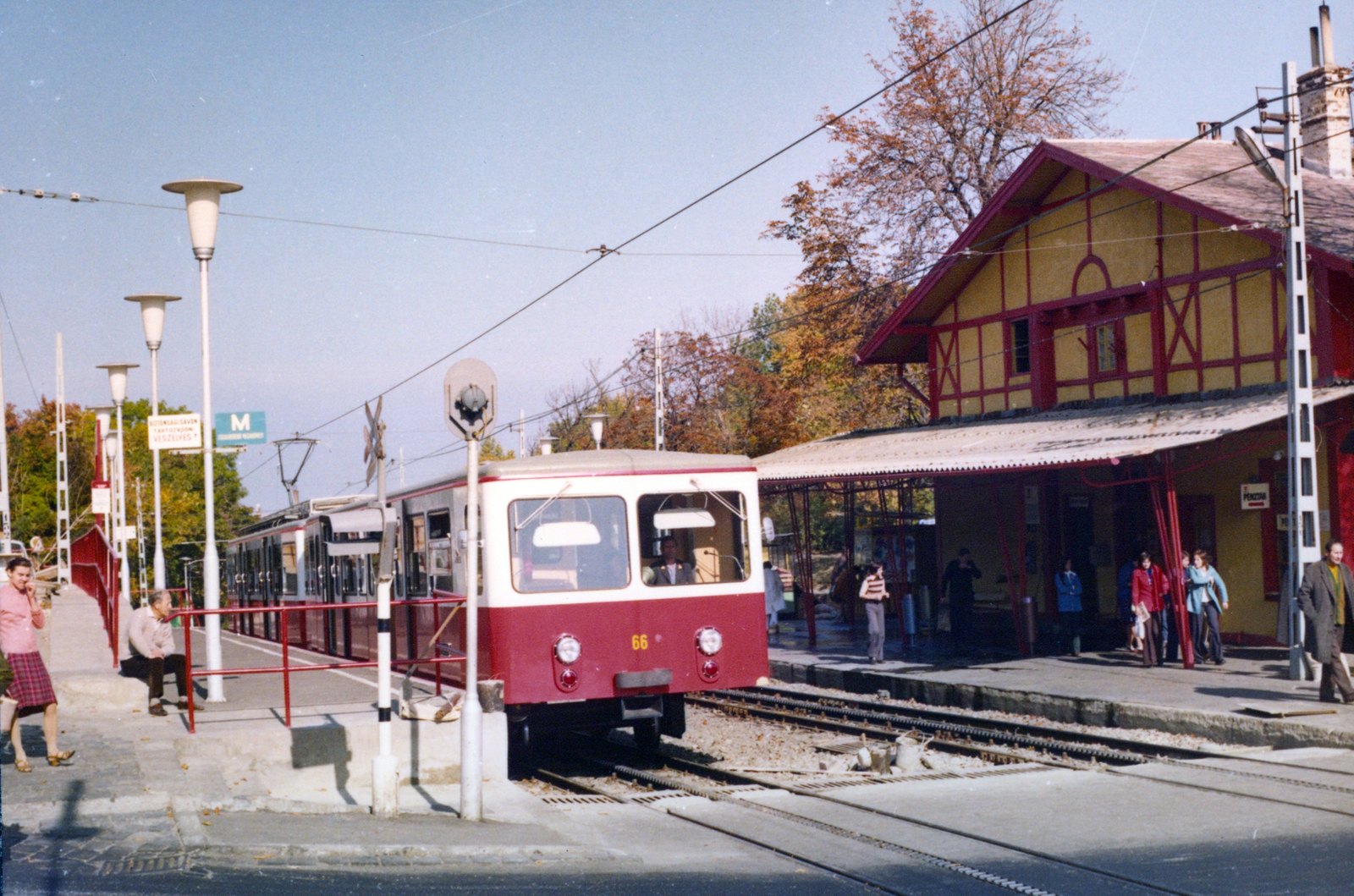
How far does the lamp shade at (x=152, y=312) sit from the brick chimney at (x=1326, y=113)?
18.9 meters

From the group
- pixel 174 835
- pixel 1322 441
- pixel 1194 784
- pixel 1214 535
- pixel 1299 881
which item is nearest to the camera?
pixel 1299 881

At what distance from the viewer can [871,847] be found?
9062 millimetres

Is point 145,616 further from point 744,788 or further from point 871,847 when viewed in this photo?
point 871,847

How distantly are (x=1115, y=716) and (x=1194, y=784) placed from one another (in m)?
4.30

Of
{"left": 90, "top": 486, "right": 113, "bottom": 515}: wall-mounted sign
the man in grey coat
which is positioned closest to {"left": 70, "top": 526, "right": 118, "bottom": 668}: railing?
{"left": 90, "top": 486, "right": 113, "bottom": 515}: wall-mounted sign

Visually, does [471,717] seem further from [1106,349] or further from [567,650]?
[1106,349]

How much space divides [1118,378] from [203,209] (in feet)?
53.1

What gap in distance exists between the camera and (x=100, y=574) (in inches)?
848

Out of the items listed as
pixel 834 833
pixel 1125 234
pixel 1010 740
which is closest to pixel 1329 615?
pixel 1010 740

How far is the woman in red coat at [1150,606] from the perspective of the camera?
19000 millimetres

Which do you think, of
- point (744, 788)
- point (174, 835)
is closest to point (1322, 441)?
point (744, 788)

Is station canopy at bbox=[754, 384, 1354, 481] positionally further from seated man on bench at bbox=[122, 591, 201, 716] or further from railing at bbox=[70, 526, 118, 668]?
railing at bbox=[70, 526, 118, 668]

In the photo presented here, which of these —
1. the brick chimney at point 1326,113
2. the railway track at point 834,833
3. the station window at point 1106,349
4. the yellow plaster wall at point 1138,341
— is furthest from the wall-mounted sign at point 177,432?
the brick chimney at point 1326,113

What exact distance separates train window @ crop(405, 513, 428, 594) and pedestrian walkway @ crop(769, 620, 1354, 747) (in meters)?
7.21
